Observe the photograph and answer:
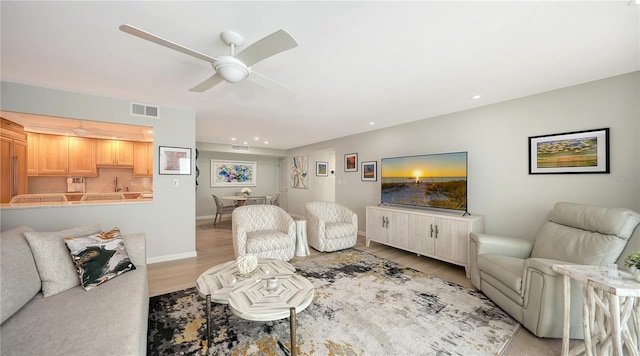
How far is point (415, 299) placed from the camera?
8.05 ft

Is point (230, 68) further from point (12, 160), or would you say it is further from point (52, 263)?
point (12, 160)

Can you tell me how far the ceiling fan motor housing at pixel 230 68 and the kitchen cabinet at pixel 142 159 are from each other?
5046 mm

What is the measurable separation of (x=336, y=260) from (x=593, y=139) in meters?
3.42

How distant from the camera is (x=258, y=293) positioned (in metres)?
1.72

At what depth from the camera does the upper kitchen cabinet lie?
4.61 metres

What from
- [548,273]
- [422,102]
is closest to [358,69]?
[422,102]

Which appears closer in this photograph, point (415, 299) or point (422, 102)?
point (415, 299)

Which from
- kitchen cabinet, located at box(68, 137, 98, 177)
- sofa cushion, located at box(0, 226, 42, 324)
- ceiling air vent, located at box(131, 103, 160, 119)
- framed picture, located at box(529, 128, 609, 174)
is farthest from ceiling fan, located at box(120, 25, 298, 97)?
kitchen cabinet, located at box(68, 137, 98, 177)

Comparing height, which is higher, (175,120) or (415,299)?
(175,120)

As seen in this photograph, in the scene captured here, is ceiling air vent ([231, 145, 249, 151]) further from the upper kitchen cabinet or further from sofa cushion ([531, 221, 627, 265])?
sofa cushion ([531, 221, 627, 265])

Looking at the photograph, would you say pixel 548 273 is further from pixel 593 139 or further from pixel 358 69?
pixel 358 69

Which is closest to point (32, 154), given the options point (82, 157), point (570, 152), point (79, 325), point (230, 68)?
point (82, 157)

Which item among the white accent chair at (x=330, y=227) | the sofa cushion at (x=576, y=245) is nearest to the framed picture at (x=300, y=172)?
the white accent chair at (x=330, y=227)

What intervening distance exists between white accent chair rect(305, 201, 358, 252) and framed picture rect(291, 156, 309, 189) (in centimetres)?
299
